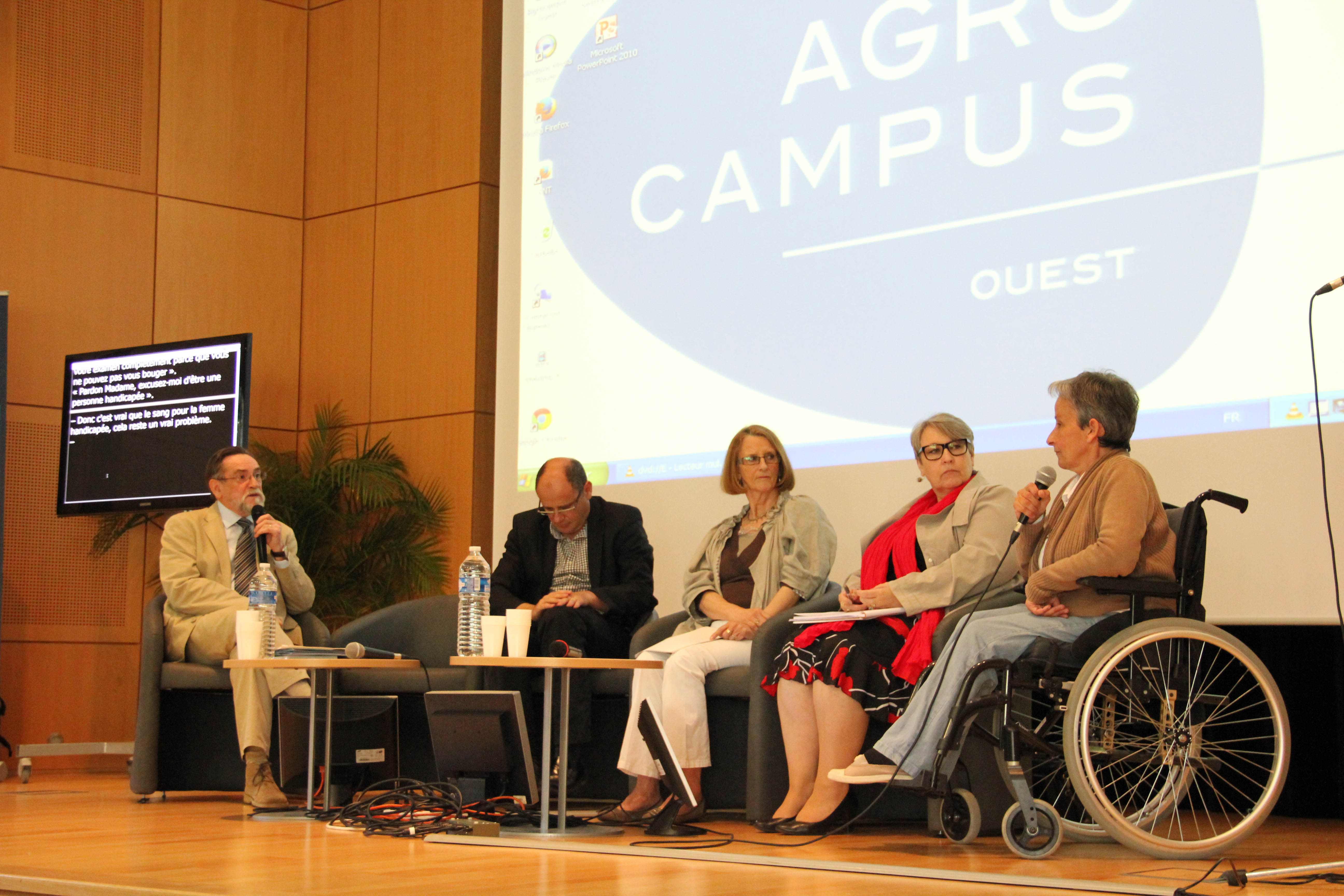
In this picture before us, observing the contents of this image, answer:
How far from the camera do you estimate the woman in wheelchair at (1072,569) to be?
10.2ft

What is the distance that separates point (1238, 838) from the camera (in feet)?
9.41

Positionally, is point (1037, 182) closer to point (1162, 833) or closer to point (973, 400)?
point (973, 400)

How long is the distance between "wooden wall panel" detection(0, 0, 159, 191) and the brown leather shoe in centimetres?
306

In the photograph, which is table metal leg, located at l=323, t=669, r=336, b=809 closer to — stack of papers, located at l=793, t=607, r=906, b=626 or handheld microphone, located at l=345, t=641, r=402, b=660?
handheld microphone, located at l=345, t=641, r=402, b=660

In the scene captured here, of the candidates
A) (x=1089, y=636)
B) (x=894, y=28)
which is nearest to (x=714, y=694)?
(x=1089, y=636)


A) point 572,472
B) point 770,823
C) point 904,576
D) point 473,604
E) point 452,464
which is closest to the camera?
point 770,823

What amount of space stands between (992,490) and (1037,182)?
1.11m

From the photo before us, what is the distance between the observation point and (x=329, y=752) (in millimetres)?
4027

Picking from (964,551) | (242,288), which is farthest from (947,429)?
(242,288)

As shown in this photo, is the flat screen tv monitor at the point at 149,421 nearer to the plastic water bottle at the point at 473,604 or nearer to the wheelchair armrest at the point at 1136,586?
the plastic water bottle at the point at 473,604

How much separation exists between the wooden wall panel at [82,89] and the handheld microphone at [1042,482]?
14.8ft

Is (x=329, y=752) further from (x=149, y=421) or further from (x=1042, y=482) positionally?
(x=149, y=421)

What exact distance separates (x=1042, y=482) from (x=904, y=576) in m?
0.60

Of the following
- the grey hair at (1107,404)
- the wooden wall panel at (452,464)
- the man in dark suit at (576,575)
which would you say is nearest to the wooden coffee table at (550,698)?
the man in dark suit at (576,575)
